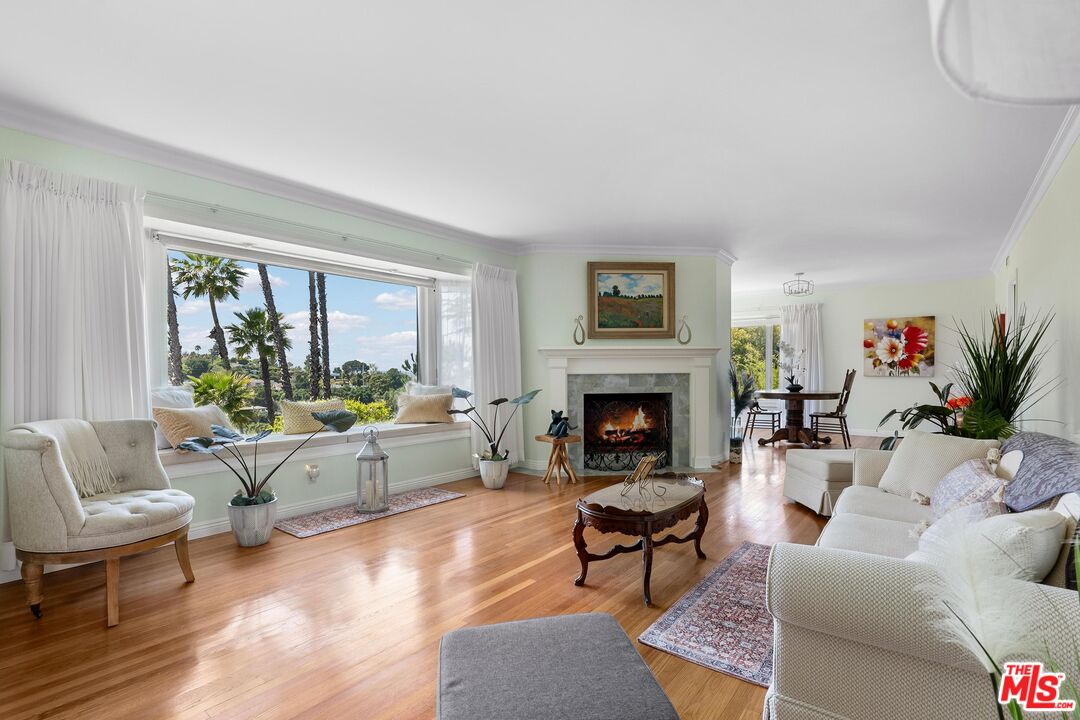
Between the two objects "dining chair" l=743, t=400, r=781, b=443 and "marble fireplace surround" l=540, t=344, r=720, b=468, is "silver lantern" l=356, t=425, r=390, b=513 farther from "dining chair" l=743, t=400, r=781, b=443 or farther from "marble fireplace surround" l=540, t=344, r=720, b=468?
"dining chair" l=743, t=400, r=781, b=443

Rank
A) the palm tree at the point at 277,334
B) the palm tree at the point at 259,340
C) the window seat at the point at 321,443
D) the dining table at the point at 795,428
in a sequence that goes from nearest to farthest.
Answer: the window seat at the point at 321,443 → the palm tree at the point at 259,340 → the palm tree at the point at 277,334 → the dining table at the point at 795,428

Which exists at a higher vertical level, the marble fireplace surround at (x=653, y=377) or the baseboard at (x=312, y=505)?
the marble fireplace surround at (x=653, y=377)

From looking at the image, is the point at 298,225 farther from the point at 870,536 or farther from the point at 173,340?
the point at 870,536

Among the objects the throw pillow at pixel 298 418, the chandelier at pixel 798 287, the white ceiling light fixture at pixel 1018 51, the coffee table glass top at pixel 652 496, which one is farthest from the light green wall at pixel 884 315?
the white ceiling light fixture at pixel 1018 51

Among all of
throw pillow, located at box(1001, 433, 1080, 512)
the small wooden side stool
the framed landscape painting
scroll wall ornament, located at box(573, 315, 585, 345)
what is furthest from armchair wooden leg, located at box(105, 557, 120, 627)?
the framed landscape painting

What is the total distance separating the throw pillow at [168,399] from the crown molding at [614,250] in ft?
11.3

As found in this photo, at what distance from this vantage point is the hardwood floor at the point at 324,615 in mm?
1984

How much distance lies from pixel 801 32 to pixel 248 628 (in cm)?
338

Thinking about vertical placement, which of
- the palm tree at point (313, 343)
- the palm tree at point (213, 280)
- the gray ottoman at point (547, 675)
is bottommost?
the gray ottoman at point (547, 675)

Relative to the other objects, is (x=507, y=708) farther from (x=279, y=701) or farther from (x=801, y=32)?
(x=801, y=32)

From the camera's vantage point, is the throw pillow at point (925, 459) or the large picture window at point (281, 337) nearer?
the throw pillow at point (925, 459)

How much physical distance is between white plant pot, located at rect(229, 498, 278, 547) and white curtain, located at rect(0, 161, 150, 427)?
81 cm

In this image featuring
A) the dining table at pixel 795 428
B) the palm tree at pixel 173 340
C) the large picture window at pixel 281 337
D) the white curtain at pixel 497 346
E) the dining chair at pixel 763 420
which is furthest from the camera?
the dining chair at pixel 763 420

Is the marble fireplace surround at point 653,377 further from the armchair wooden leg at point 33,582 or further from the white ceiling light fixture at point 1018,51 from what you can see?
the white ceiling light fixture at point 1018,51
